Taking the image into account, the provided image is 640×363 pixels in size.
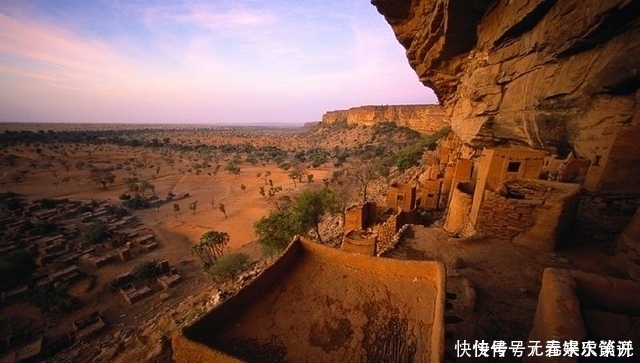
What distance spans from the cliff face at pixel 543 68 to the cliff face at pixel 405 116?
3068cm

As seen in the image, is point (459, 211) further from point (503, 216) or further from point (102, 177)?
point (102, 177)

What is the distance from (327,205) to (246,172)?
34273 millimetres

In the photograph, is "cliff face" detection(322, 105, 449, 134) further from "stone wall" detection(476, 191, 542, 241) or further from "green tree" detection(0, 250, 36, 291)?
"green tree" detection(0, 250, 36, 291)

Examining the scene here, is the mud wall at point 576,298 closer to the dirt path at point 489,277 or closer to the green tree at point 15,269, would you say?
the dirt path at point 489,277

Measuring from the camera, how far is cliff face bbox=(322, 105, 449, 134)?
172 ft

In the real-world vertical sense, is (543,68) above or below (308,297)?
above

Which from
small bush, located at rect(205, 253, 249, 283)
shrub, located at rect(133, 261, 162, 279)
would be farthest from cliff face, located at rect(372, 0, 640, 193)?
shrub, located at rect(133, 261, 162, 279)

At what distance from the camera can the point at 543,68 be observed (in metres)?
10.5

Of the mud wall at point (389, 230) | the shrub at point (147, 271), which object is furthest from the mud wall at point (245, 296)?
the shrub at point (147, 271)

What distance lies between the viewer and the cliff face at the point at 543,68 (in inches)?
285

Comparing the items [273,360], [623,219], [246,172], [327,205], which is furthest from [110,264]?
[246,172]

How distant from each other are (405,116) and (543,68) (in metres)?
55.5

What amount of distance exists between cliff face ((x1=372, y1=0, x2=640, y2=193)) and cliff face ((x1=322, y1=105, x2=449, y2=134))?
3068 cm

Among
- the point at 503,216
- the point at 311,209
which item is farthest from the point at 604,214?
the point at 311,209
